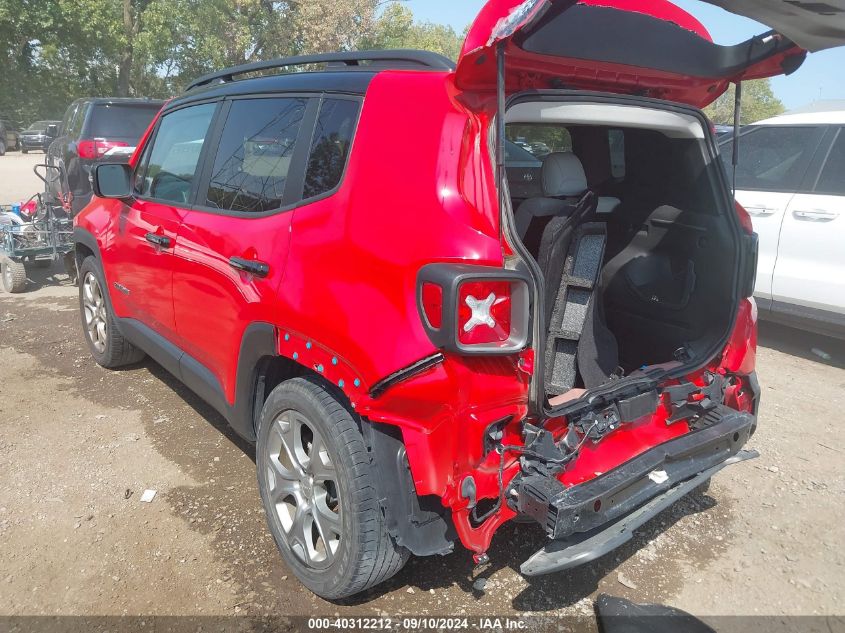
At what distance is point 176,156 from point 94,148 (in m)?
5.77

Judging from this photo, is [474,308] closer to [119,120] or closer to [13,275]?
[13,275]

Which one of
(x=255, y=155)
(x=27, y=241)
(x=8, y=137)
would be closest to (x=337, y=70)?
(x=255, y=155)

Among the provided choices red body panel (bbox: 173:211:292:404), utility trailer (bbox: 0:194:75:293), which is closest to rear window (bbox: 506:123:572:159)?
red body panel (bbox: 173:211:292:404)

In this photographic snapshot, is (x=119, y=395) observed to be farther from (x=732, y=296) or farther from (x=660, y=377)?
(x=732, y=296)

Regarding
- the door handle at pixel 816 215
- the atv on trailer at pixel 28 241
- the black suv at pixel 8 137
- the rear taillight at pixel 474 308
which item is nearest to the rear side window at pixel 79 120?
the atv on trailer at pixel 28 241

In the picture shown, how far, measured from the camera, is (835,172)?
522cm

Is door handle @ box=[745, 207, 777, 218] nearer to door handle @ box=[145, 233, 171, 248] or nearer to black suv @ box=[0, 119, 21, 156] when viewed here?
door handle @ box=[145, 233, 171, 248]

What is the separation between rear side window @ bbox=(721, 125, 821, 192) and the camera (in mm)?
5484

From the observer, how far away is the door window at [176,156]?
337cm

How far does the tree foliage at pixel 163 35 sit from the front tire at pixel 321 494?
2800 cm

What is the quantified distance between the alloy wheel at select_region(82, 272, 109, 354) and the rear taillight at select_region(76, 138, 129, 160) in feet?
13.9

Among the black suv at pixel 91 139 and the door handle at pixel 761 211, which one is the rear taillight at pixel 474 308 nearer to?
the door handle at pixel 761 211

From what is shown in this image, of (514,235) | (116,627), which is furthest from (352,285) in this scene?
(116,627)

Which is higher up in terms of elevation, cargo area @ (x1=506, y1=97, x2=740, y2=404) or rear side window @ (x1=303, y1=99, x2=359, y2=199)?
rear side window @ (x1=303, y1=99, x2=359, y2=199)
